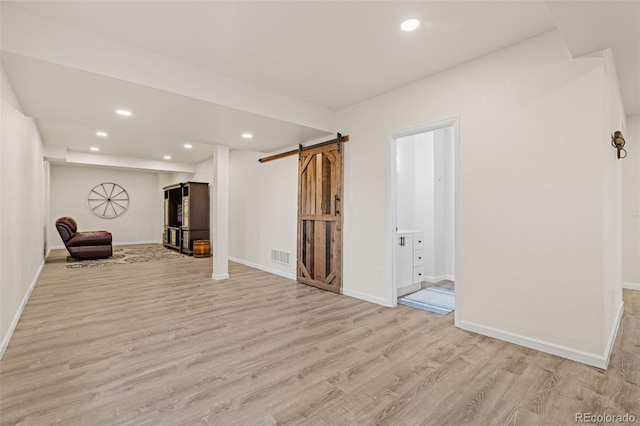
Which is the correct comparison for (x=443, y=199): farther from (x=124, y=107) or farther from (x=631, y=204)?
(x=124, y=107)

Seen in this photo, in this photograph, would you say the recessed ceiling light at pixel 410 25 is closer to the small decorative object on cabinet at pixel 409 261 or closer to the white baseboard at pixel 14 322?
the small decorative object on cabinet at pixel 409 261

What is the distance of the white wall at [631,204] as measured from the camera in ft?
14.8

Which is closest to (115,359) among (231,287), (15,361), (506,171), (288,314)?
(15,361)

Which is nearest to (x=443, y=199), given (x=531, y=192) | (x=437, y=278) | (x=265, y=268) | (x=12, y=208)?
(x=437, y=278)

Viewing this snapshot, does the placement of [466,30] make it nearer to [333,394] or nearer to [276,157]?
[333,394]

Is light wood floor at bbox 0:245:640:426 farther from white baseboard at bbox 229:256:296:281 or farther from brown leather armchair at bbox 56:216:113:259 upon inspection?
brown leather armchair at bbox 56:216:113:259

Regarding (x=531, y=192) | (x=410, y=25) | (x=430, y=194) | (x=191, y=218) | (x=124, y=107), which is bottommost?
(x=191, y=218)

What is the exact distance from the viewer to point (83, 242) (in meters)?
6.99

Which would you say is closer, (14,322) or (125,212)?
(14,322)

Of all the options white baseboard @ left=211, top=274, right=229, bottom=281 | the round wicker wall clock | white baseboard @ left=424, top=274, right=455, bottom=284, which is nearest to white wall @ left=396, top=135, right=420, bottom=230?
white baseboard @ left=424, top=274, right=455, bottom=284

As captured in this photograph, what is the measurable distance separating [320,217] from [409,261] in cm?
146

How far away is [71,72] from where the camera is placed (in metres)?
2.55

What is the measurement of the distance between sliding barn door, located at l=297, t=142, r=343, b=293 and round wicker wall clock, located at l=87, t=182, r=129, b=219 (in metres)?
8.28

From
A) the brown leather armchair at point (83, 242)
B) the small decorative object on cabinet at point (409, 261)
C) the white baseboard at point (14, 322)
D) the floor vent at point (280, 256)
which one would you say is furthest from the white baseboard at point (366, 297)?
the brown leather armchair at point (83, 242)
